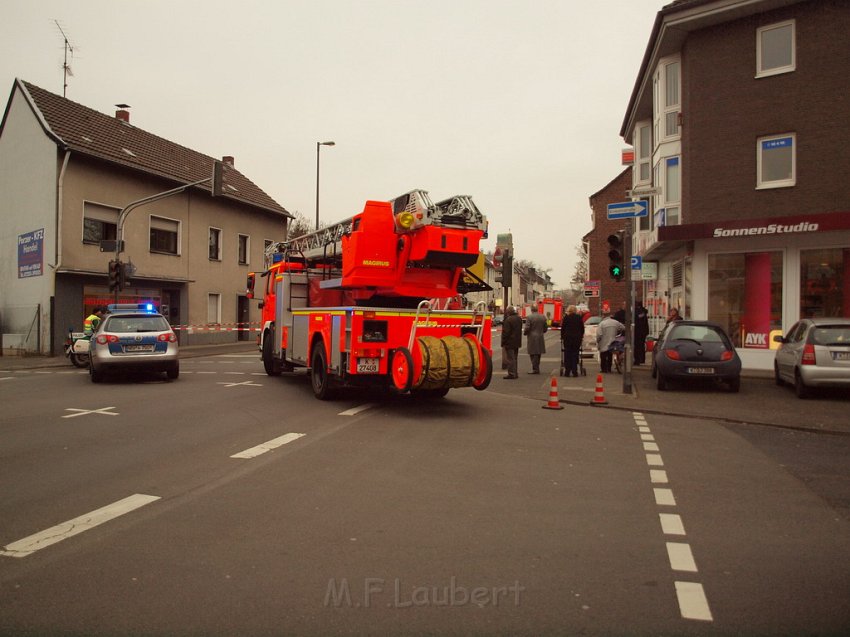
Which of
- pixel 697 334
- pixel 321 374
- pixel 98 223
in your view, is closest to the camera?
pixel 321 374

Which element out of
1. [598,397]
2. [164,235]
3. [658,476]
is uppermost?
[164,235]

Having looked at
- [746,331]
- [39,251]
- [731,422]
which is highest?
[39,251]

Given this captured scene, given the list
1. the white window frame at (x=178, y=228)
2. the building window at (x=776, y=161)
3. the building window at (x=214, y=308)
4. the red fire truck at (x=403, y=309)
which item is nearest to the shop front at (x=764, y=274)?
the building window at (x=776, y=161)

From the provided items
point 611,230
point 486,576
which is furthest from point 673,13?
point 611,230

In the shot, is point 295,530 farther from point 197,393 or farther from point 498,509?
point 197,393

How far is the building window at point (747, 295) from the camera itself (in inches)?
734

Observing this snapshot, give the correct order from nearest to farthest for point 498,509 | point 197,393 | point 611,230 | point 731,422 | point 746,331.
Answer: point 498,509, point 731,422, point 197,393, point 746,331, point 611,230

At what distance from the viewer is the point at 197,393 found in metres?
13.1

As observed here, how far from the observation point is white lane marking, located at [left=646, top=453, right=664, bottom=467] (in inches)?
287

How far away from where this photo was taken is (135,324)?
608 inches

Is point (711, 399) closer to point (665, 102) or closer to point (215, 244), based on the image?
point (665, 102)

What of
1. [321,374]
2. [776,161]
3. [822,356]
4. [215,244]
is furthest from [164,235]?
[822,356]

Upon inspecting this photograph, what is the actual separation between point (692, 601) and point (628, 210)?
1139cm

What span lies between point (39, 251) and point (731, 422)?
77.8 ft
